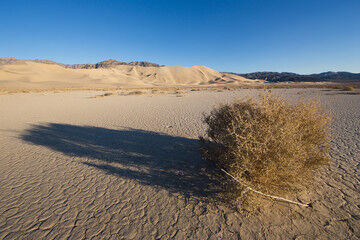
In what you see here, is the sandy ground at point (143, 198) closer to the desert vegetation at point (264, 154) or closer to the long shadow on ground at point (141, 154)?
the long shadow on ground at point (141, 154)

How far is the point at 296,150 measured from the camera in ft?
8.57

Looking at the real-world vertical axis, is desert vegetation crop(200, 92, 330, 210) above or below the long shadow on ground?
above

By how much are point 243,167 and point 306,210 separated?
1.44 metres

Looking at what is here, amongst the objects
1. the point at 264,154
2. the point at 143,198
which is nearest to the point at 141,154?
the point at 143,198

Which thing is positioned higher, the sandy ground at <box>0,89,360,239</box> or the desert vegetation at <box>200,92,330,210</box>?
the desert vegetation at <box>200,92,330,210</box>

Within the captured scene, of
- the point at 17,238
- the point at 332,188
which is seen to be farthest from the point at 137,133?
the point at 332,188

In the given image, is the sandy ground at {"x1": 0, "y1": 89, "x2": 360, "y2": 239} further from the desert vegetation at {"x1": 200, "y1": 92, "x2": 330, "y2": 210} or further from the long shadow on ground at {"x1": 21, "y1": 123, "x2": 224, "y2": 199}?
the desert vegetation at {"x1": 200, "y1": 92, "x2": 330, "y2": 210}

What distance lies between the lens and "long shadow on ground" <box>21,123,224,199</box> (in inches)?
144

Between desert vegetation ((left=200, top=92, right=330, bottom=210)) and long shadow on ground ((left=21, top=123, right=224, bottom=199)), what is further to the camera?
long shadow on ground ((left=21, top=123, right=224, bottom=199))

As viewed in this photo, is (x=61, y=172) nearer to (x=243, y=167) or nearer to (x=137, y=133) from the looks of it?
(x=137, y=133)

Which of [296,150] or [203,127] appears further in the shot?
[203,127]

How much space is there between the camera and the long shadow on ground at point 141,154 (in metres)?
3.65

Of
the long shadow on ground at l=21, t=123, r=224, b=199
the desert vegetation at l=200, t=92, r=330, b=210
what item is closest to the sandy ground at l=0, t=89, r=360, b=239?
the long shadow on ground at l=21, t=123, r=224, b=199

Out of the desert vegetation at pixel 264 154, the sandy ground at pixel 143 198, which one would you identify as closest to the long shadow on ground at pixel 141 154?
the sandy ground at pixel 143 198
